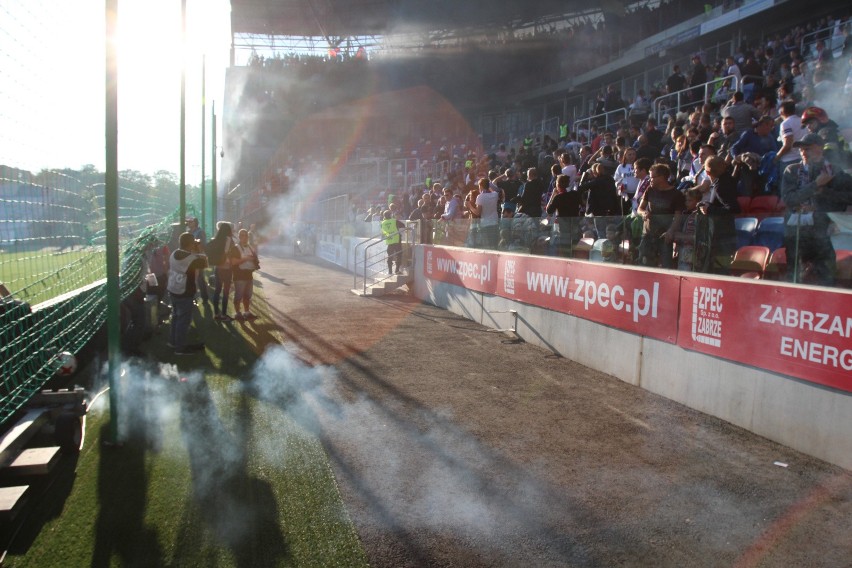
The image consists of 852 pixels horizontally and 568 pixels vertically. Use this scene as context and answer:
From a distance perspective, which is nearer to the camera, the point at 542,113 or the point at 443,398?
the point at 443,398

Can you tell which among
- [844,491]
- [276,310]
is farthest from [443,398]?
[276,310]

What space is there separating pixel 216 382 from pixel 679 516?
214 inches

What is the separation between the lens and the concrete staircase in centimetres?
Result: 1759

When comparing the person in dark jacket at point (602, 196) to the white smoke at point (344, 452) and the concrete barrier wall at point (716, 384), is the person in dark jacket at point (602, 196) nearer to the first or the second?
the concrete barrier wall at point (716, 384)

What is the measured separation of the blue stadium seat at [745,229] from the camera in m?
6.68

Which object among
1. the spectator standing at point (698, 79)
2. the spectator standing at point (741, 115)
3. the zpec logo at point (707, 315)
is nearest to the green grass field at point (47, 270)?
the zpec logo at point (707, 315)

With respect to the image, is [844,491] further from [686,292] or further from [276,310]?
[276,310]

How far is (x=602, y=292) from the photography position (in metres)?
8.73

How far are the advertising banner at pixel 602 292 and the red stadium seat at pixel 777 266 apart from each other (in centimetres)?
108

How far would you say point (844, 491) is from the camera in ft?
15.8

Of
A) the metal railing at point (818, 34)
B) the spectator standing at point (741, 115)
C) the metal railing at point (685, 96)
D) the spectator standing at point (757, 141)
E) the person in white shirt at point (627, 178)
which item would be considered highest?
the metal railing at point (818, 34)

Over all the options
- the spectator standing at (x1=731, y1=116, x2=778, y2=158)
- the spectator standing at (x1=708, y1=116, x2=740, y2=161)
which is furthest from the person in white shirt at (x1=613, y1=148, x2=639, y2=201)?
the spectator standing at (x1=731, y1=116, x2=778, y2=158)

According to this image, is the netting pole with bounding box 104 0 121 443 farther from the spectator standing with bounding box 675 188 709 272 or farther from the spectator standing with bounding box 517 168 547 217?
the spectator standing with bounding box 517 168 547 217

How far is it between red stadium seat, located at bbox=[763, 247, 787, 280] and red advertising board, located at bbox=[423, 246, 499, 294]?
632cm
